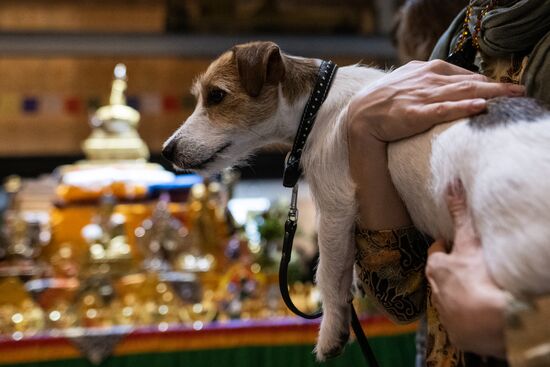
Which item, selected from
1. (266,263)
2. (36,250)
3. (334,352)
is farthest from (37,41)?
(334,352)

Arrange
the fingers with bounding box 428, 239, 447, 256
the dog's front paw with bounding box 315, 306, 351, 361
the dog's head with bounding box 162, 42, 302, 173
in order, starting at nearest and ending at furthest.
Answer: the fingers with bounding box 428, 239, 447, 256
the dog's front paw with bounding box 315, 306, 351, 361
the dog's head with bounding box 162, 42, 302, 173

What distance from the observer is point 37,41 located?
5.70m

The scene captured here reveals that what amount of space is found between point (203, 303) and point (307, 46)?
3.79 metres

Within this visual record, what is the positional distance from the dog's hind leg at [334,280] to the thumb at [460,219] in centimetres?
22

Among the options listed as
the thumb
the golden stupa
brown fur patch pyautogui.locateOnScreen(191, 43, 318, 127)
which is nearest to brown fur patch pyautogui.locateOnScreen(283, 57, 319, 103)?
brown fur patch pyautogui.locateOnScreen(191, 43, 318, 127)

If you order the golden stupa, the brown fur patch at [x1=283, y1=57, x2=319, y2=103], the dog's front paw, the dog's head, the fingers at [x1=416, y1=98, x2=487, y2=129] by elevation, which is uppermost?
the fingers at [x1=416, y1=98, x2=487, y2=129]

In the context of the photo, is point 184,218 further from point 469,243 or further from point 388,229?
point 469,243

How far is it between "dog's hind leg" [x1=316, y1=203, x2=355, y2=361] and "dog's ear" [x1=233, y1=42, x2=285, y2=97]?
0.83ft

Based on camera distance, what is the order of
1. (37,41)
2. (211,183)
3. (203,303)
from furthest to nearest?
1. (37,41)
2. (211,183)
3. (203,303)

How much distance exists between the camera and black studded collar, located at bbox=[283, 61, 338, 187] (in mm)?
1020

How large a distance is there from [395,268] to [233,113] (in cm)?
40

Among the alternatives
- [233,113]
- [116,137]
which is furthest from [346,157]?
[116,137]

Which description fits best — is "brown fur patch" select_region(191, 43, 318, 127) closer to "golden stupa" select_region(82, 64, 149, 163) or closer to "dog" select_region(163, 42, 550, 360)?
"dog" select_region(163, 42, 550, 360)

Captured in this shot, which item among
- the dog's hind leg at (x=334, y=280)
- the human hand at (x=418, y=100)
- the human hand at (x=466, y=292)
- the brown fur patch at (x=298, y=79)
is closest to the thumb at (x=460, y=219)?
the human hand at (x=466, y=292)
